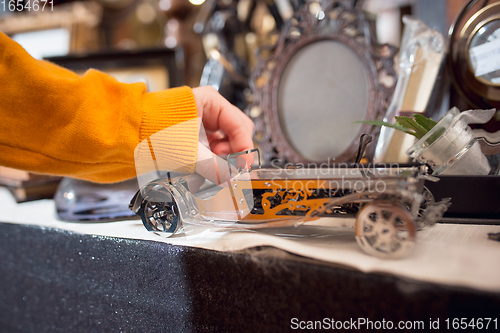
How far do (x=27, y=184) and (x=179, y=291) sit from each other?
0.49m

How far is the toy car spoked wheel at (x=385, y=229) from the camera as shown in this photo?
0.68ft

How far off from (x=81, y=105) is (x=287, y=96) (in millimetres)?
356

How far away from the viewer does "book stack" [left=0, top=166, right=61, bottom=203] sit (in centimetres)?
56

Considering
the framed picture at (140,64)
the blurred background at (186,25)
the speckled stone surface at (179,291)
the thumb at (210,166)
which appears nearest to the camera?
the speckled stone surface at (179,291)

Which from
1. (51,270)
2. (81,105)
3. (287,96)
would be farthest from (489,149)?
(51,270)

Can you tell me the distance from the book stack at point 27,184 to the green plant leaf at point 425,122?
68cm

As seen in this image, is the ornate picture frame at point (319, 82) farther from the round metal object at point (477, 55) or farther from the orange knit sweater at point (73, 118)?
the orange knit sweater at point (73, 118)

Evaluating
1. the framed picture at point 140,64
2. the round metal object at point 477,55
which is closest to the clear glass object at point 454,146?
the round metal object at point 477,55

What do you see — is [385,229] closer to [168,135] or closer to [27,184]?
[168,135]

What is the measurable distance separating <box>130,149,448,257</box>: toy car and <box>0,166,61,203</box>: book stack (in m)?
0.42

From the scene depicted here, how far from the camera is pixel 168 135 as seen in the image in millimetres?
321

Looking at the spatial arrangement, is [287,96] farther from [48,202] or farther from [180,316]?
[48,202]

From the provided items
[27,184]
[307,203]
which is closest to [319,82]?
[307,203]

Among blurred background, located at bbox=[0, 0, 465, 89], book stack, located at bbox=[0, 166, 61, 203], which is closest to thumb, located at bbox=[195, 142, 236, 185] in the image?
blurred background, located at bbox=[0, 0, 465, 89]
